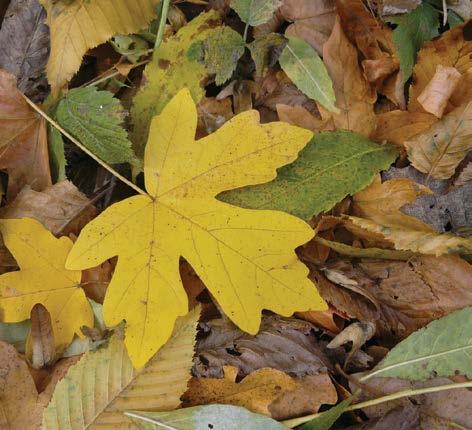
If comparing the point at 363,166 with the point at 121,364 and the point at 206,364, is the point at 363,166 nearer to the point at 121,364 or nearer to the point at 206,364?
the point at 206,364

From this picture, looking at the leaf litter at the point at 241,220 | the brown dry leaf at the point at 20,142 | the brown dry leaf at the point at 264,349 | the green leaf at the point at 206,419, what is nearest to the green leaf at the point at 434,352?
the leaf litter at the point at 241,220

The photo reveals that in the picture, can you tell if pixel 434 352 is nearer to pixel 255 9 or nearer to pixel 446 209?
pixel 446 209

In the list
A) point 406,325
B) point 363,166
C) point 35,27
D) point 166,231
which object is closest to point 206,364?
point 166,231

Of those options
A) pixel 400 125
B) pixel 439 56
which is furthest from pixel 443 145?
pixel 439 56

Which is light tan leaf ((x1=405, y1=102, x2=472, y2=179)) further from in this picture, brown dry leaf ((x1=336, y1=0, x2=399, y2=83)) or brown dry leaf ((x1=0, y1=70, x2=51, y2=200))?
brown dry leaf ((x1=0, y1=70, x2=51, y2=200))

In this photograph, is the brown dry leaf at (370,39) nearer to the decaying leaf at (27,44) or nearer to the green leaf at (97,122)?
the green leaf at (97,122)

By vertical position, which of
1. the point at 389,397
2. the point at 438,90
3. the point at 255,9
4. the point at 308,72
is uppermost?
the point at 255,9

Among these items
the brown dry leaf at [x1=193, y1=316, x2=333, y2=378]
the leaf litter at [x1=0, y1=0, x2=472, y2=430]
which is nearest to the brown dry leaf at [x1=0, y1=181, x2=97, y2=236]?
the leaf litter at [x1=0, y1=0, x2=472, y2=430]
